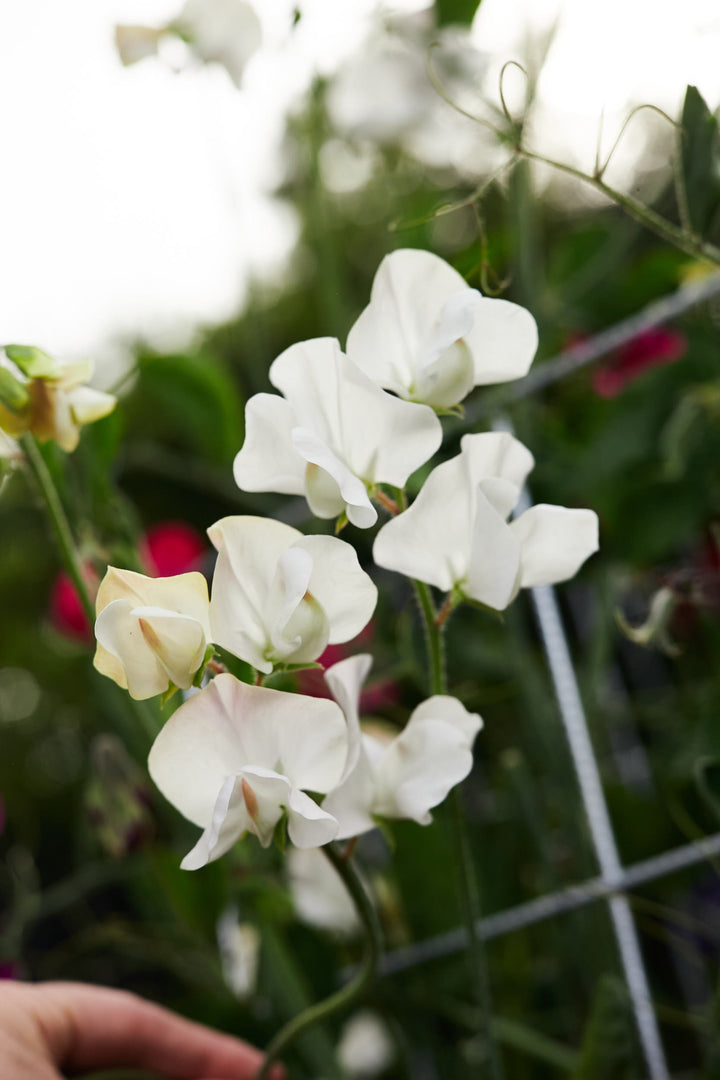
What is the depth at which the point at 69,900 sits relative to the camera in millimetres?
655

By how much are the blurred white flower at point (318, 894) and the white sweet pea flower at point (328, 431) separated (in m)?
0.39

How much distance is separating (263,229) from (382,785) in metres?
0.58

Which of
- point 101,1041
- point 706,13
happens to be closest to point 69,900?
point 101,1041

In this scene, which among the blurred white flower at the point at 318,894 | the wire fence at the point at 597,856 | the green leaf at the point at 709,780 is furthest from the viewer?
the blurred white flower at the point at 318,894

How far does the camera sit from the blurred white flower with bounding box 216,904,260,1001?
0.60m

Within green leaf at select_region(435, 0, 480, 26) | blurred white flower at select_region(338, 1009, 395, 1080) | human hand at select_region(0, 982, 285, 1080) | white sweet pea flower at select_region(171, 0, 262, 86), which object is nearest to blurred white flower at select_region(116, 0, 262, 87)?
white sweet pea flower at select_region(171, 0, 262, 86)

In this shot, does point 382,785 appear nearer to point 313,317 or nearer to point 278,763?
point 278,763

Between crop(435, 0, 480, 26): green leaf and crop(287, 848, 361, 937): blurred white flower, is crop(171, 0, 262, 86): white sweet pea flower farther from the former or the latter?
crop(287, 848, 361, 937): blurred white flower

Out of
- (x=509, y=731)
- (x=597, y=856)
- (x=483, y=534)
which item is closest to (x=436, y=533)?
(x=483, y=534)

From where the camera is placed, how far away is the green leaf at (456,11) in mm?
532

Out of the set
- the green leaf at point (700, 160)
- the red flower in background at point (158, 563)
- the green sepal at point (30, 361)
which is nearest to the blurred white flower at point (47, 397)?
the green sepal at point (30, 361)

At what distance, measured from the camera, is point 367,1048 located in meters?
0.75

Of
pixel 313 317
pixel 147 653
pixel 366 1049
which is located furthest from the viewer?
pixel 313 317

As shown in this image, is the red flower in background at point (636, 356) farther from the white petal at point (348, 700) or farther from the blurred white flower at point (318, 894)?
the white petal at point (348, 700)
